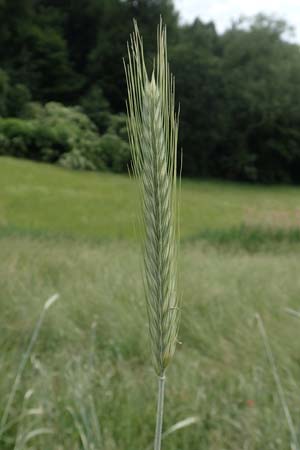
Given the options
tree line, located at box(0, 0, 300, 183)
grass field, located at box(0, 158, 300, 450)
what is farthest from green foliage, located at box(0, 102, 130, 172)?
grass field, located at box(0, 158, 300, 450)

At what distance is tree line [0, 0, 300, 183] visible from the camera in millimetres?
22609

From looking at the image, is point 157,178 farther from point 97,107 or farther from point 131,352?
point 97,107

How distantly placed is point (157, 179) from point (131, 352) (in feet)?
7.94

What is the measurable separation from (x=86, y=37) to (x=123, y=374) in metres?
28.0

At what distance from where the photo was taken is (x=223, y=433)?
5.88 feet

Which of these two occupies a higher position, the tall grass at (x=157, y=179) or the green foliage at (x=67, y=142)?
the tall grass at (x=157, y=179)

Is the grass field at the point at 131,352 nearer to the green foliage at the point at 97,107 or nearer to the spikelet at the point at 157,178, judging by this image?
the spikelet at the point at 157,178

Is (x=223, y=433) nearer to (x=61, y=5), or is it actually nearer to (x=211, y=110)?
(x=211, y=110)

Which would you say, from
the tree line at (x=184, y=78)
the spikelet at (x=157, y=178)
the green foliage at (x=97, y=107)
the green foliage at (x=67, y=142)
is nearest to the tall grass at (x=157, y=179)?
the spikelet at (x=157, y=178)

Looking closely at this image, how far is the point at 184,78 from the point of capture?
22.7 m

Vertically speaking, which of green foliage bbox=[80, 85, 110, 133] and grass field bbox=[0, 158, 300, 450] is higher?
green foliage bbox=[80, 85, 110, 133]

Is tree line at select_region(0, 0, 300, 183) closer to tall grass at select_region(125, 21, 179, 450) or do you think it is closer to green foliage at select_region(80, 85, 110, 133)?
green foliage at select_region(80, 85, 110, 133)

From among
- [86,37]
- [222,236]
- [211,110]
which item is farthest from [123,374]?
[86,37]

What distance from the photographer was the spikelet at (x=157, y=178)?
1.42 feet
